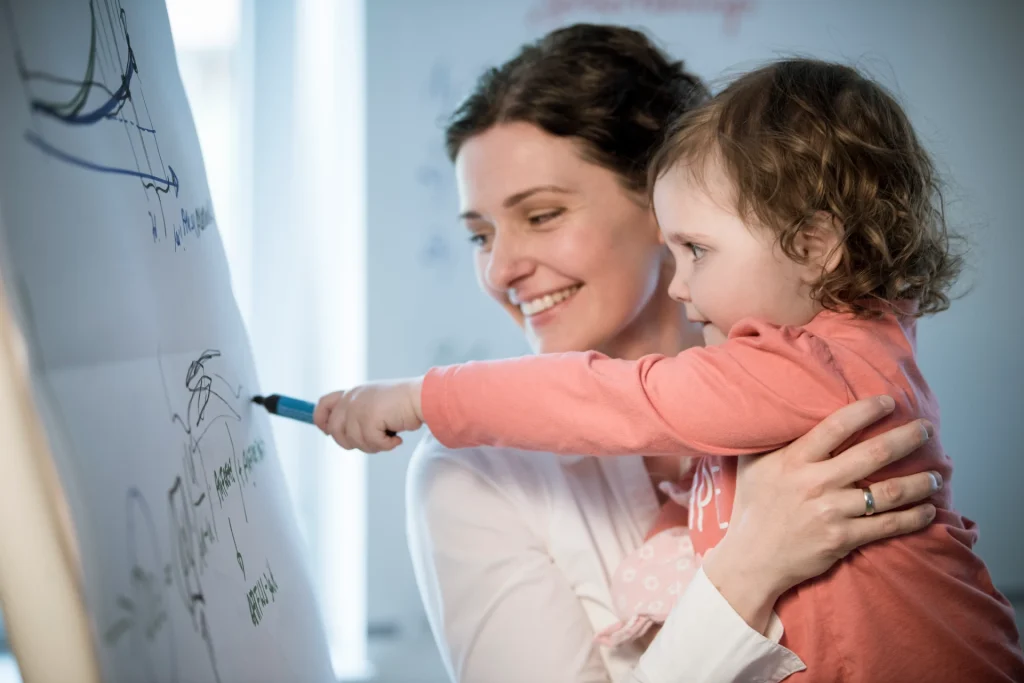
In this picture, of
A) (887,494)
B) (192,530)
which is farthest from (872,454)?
(192,530)

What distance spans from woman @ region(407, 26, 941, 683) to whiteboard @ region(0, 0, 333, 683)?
0.26 metres

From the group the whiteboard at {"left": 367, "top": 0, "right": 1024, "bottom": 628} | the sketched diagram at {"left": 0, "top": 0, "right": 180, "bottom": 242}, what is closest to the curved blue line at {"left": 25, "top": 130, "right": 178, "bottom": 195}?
the sketched diagram at {"left": 0, "top": 0, "right": 180, "bottom": 242}

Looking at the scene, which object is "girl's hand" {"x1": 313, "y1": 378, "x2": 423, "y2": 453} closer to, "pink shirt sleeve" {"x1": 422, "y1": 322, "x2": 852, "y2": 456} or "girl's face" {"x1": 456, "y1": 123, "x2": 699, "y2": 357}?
"pink shirt sleeve" {"x1": 422, "y1": 322, "x2": 852, "y2": 456}

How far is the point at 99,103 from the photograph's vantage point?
0.61 m

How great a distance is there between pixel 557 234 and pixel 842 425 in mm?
556

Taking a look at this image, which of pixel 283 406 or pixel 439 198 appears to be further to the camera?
pixel 439 198

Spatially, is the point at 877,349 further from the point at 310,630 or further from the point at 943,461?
the point at 310,630

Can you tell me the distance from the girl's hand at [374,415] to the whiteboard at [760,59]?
1415 mm

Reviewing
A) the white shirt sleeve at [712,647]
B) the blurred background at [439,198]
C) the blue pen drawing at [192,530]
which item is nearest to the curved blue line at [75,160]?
the blue pen drawing at [192,530]

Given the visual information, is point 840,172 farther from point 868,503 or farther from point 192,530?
point 192,530

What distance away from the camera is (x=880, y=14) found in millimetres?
2381

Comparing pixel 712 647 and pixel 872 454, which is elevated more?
pixel 872 454

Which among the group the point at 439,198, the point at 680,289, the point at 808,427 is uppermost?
the point at 439,198

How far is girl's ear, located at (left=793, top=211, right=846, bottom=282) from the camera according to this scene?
94cm
